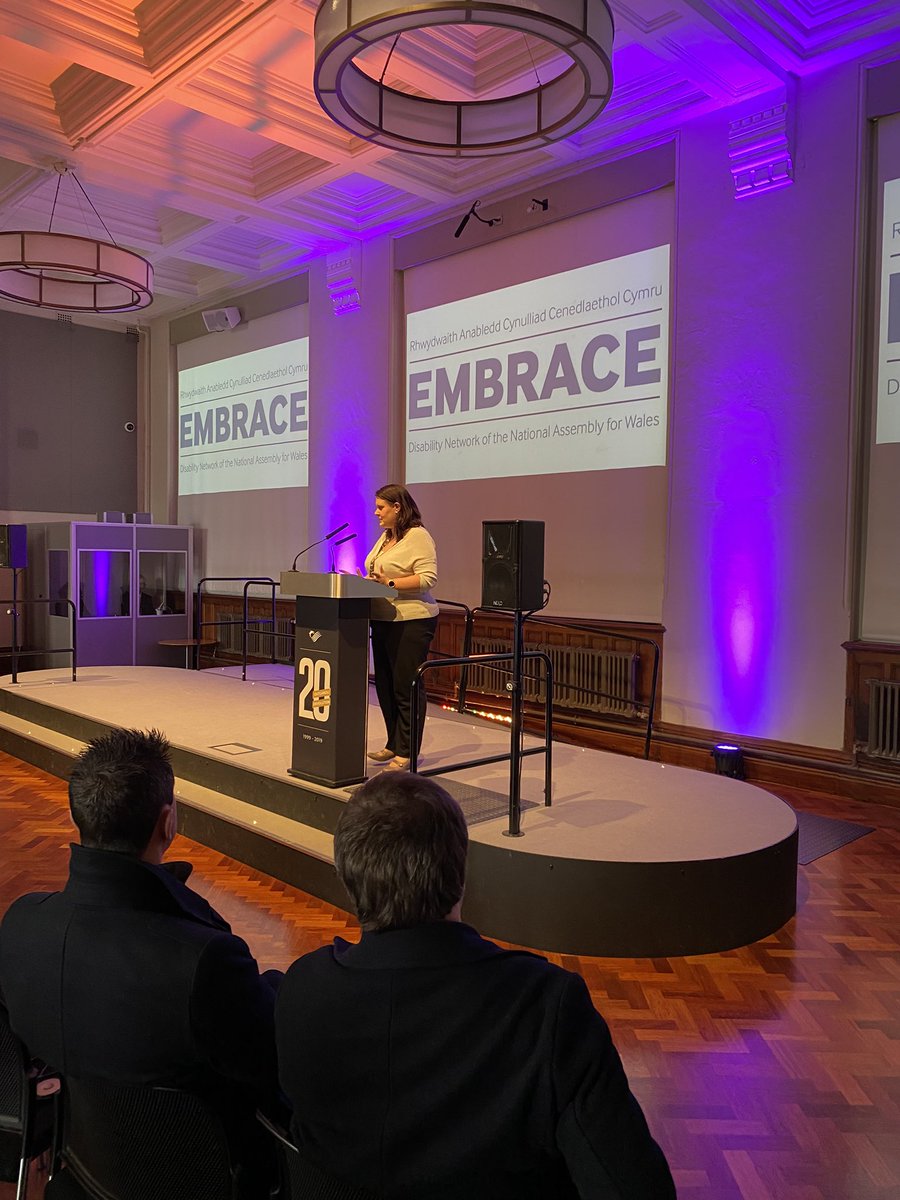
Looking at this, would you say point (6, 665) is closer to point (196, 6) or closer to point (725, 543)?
point (196, 6)

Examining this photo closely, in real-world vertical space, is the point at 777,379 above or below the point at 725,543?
above

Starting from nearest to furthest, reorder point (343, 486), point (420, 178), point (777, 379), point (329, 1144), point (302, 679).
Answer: point (329, 1144), point (302, 679), point (777, 379), point (420, 178), point (343, 486)

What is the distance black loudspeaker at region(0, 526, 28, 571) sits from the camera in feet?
23.4

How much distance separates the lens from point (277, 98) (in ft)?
19.7

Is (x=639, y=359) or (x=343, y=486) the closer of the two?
(x=639, y=359)

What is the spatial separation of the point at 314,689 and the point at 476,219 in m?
4.81

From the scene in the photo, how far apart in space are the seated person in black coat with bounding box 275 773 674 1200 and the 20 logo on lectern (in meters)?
2.94

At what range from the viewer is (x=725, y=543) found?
571 centimetres

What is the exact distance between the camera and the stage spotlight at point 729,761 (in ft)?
17.8

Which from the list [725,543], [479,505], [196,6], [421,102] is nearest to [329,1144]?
[421,102]

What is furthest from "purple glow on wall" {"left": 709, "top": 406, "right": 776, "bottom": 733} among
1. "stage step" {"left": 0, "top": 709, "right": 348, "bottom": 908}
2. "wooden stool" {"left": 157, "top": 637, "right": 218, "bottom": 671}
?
"wooden stool" {"left": 157, "top": 637, "right": 218, "bottom": 671}

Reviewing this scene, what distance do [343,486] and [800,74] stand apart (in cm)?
497

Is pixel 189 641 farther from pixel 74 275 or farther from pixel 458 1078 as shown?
pixel 458 1078

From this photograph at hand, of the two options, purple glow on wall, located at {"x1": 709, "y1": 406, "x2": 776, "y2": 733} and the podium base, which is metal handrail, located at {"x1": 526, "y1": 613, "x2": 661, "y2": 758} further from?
the podium base
